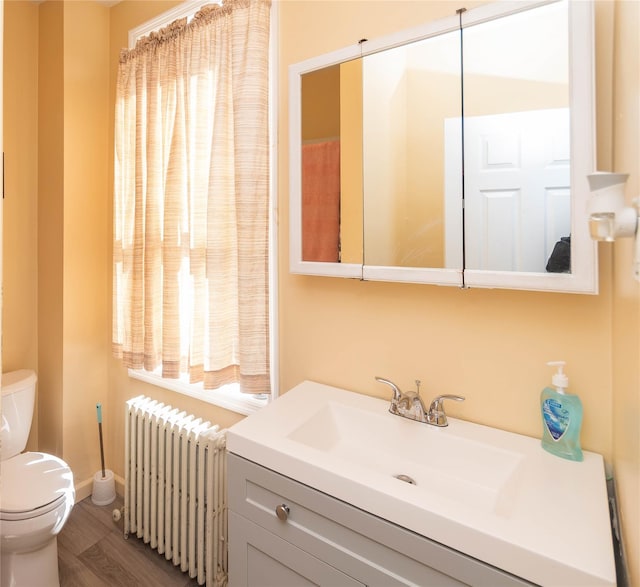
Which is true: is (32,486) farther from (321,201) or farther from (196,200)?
(321,201)

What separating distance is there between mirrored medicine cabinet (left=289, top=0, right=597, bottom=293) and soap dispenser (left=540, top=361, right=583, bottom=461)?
247mm

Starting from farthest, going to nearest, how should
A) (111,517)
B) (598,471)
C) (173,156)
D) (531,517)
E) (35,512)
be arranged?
1. (111,517)
2. (173,156)
3. (35,512)
4. (598,471)
5. (531,517)

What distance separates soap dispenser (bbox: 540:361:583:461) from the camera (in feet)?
3.18

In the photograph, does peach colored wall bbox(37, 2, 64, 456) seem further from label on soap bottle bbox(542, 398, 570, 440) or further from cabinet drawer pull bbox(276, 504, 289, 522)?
label on soap bottle bbox(542, 398, 570, 440)

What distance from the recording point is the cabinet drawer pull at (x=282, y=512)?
0.98m

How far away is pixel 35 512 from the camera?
4.63ft

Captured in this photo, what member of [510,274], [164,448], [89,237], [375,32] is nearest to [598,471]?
[510,274]

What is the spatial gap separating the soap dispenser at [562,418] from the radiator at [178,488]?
1161 millimetres

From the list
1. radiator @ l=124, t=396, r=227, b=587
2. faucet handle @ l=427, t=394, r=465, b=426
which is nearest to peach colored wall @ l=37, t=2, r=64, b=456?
radiator @ l=124, t=396, r=227, b=587

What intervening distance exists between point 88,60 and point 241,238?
4.97 feet

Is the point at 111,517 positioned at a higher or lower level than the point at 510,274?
lower

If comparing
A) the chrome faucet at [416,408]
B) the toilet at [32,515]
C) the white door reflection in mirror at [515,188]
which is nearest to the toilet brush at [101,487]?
the toilet at [32,515]

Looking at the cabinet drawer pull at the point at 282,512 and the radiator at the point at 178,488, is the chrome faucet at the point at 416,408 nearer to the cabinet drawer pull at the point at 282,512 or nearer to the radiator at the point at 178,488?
the cabinet drawer pull at the point at 282,512

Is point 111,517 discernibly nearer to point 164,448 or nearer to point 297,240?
point 164,448
